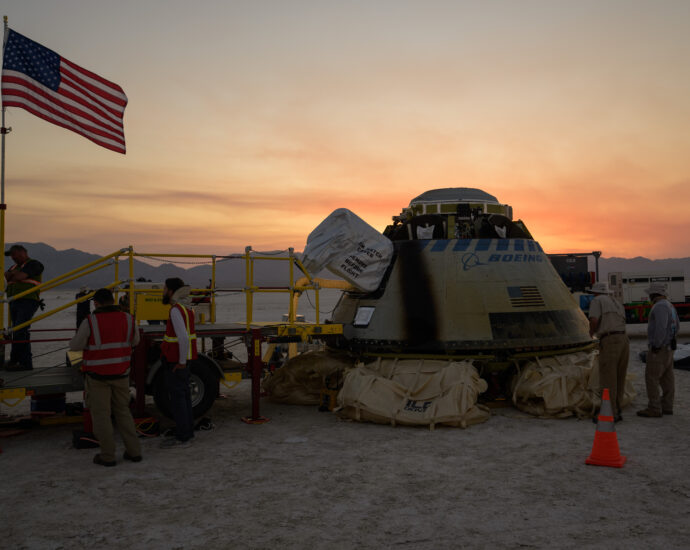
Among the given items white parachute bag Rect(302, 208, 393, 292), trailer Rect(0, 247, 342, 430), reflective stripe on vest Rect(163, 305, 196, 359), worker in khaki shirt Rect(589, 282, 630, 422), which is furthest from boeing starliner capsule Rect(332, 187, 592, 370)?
reflective stripe on vest Rect(163, 305, 196, 359)

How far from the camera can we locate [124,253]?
8867mm

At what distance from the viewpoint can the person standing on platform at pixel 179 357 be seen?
7.64 m

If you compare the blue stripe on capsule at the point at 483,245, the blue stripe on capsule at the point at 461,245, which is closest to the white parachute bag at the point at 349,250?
the blue stripe on capsule at the point at 461,245

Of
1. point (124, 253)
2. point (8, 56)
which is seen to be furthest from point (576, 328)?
point (8, 56)

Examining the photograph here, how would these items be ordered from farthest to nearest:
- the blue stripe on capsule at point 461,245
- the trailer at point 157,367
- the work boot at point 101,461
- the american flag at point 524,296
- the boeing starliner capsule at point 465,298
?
the blue stripe on capsule at point 461,245, the american flag at point 524,296, the boeing starliner capsule at point 465,298, the trailer at point 157,367, the work boot at point 101,461

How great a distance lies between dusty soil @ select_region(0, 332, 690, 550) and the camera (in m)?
4.84

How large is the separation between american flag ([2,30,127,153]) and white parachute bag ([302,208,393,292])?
3.92 metres

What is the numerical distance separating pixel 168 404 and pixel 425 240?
5.31 metres

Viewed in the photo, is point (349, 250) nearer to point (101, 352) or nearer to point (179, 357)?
point (179, 357)

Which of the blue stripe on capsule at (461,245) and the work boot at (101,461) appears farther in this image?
the blue stripe on capsule at (461,245)

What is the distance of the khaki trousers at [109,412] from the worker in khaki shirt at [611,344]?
6.73 m

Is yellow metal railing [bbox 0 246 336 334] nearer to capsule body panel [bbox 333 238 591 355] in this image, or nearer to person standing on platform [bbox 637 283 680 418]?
capsule body panel [bbox 333 238 591 355]

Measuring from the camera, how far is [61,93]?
933 centimetres

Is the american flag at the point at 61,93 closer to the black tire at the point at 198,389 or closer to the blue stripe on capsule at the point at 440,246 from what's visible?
the black tire at the point at 198,389
